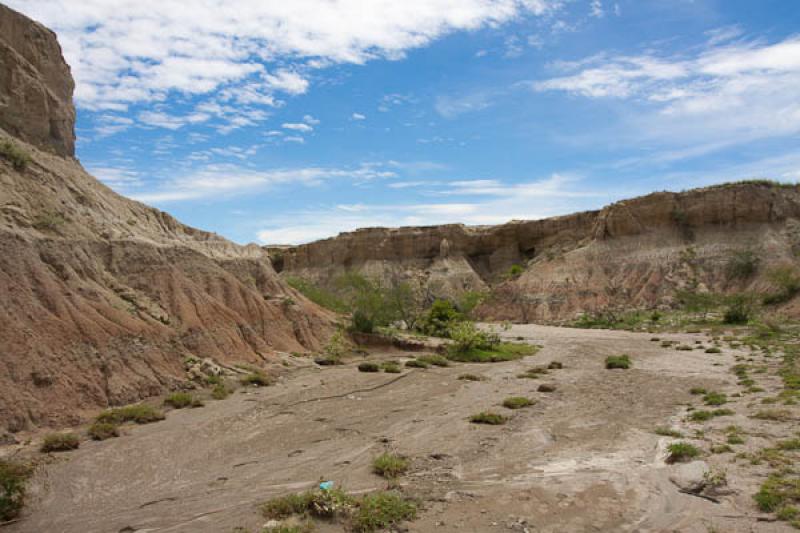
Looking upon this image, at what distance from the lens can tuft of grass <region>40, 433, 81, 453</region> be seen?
40.4ft

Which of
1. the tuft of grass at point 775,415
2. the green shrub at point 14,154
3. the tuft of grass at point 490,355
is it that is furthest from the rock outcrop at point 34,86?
the tuft of grass at point 775,415

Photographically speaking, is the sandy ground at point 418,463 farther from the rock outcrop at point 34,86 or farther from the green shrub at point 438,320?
the green shrub at point 438,320

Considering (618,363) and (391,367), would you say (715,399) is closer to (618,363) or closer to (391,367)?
(618,363)

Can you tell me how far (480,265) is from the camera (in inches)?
3142

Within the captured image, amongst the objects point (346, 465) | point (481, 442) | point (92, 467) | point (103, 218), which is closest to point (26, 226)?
point (103, 218)

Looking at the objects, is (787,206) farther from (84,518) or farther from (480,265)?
(84,518)

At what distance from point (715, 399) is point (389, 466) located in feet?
38.4

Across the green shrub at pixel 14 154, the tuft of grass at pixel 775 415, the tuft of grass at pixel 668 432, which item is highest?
the green shrub at pixel 14 154

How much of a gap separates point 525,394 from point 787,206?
53.7 m

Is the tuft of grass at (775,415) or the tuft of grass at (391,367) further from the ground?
the tuft of grass at (775,415)

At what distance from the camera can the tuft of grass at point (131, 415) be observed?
47.6 ft

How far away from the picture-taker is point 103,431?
13.4 metres

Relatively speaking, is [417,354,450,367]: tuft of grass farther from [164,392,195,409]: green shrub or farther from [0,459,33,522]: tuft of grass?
[0,459,33,522]: tuft of grass

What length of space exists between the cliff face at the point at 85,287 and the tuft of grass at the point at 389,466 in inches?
365
